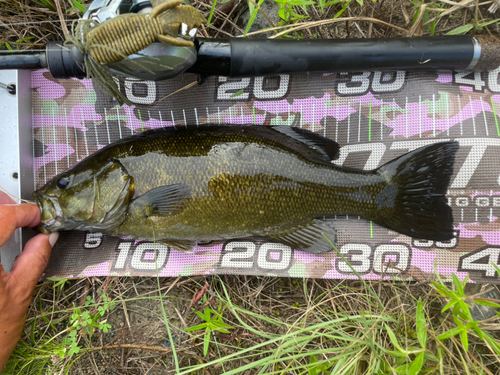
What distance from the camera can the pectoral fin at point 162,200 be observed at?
2.06 meters

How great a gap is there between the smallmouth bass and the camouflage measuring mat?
17cm

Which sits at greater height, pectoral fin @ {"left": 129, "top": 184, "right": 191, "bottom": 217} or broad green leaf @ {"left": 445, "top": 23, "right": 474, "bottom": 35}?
broad green leaf @ {"left": 445, "top": 23, "right": 474, "bottom": 35}

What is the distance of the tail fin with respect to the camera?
2139 millimetres

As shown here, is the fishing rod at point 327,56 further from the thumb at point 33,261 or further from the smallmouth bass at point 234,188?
the thumb at point 33,261

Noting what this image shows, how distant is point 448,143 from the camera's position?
2123 millimetres

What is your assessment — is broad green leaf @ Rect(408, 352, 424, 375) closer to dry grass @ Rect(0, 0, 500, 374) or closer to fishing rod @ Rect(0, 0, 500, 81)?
dry grass @ Rect(0, 0, 500, 374)

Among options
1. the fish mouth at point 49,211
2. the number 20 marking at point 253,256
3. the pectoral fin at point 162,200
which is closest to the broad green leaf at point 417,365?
the number 20 marking at point 253,256

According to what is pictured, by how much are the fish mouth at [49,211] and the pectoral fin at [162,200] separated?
0.48 m

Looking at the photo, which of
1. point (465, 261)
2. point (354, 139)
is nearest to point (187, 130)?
point (354, 139)

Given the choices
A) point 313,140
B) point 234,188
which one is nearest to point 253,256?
point 234,188

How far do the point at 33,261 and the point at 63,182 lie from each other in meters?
0.59

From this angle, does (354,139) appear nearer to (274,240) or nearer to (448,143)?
(448,143)

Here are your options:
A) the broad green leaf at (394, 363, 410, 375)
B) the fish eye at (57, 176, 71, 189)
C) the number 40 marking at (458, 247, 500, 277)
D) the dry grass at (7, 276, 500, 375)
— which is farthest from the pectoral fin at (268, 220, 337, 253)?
the fish eye at (57, 176, 71, 189)

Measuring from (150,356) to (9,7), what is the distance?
278cm
